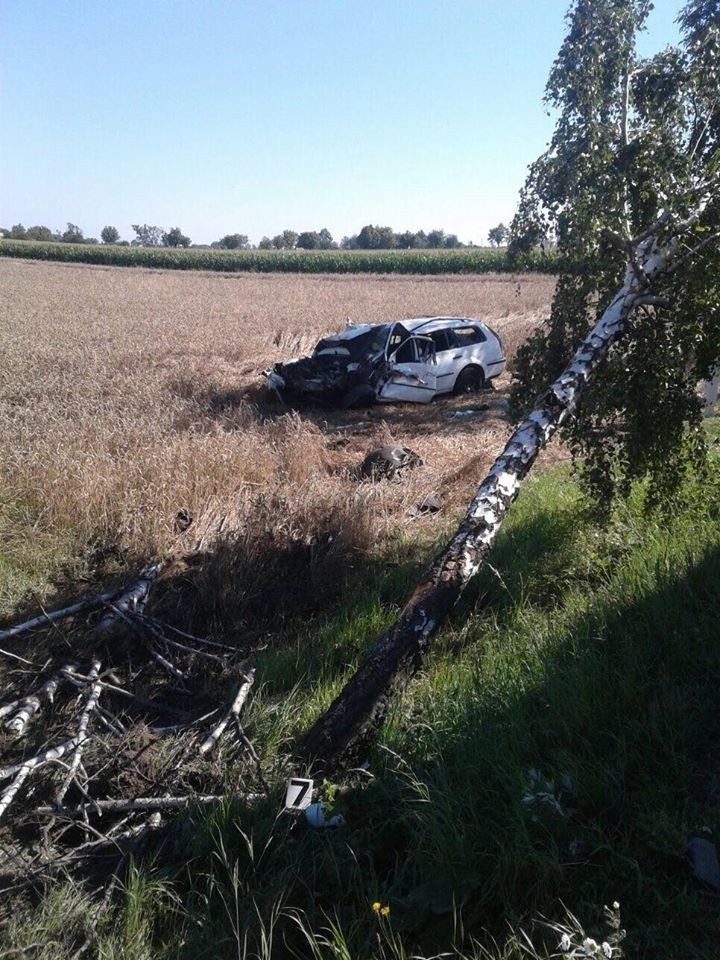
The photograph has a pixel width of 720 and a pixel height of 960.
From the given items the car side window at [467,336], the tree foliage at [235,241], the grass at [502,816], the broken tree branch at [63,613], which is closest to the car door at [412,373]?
the car side window at [467,336]

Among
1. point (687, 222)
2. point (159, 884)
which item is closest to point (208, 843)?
point (159, 884)

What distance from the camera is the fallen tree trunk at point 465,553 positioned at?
11.6 feet

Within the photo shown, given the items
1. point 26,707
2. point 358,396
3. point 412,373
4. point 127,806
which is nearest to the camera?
point 127,806

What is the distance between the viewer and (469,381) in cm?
1417

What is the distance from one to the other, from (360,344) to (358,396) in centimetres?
122

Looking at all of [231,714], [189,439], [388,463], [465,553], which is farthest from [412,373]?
[231,714]

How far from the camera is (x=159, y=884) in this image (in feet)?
9.82

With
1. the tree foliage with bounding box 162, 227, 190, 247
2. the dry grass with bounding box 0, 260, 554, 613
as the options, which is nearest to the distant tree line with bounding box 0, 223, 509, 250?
the tree foliage with bounding box 162, 227, 190, 247

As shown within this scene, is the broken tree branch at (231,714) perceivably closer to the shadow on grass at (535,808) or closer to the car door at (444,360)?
the shadow on grass at (535,808)

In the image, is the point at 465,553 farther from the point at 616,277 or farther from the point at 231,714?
the point at 616,277

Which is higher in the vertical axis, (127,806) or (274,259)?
(127,806)

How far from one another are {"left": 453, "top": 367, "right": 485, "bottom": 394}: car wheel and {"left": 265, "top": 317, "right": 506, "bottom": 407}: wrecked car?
2cm

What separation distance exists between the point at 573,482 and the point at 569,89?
364 cm

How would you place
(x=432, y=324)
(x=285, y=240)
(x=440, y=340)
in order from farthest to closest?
(x=285, y=240)
(x=440, y=340)
(x=432, y=324)
